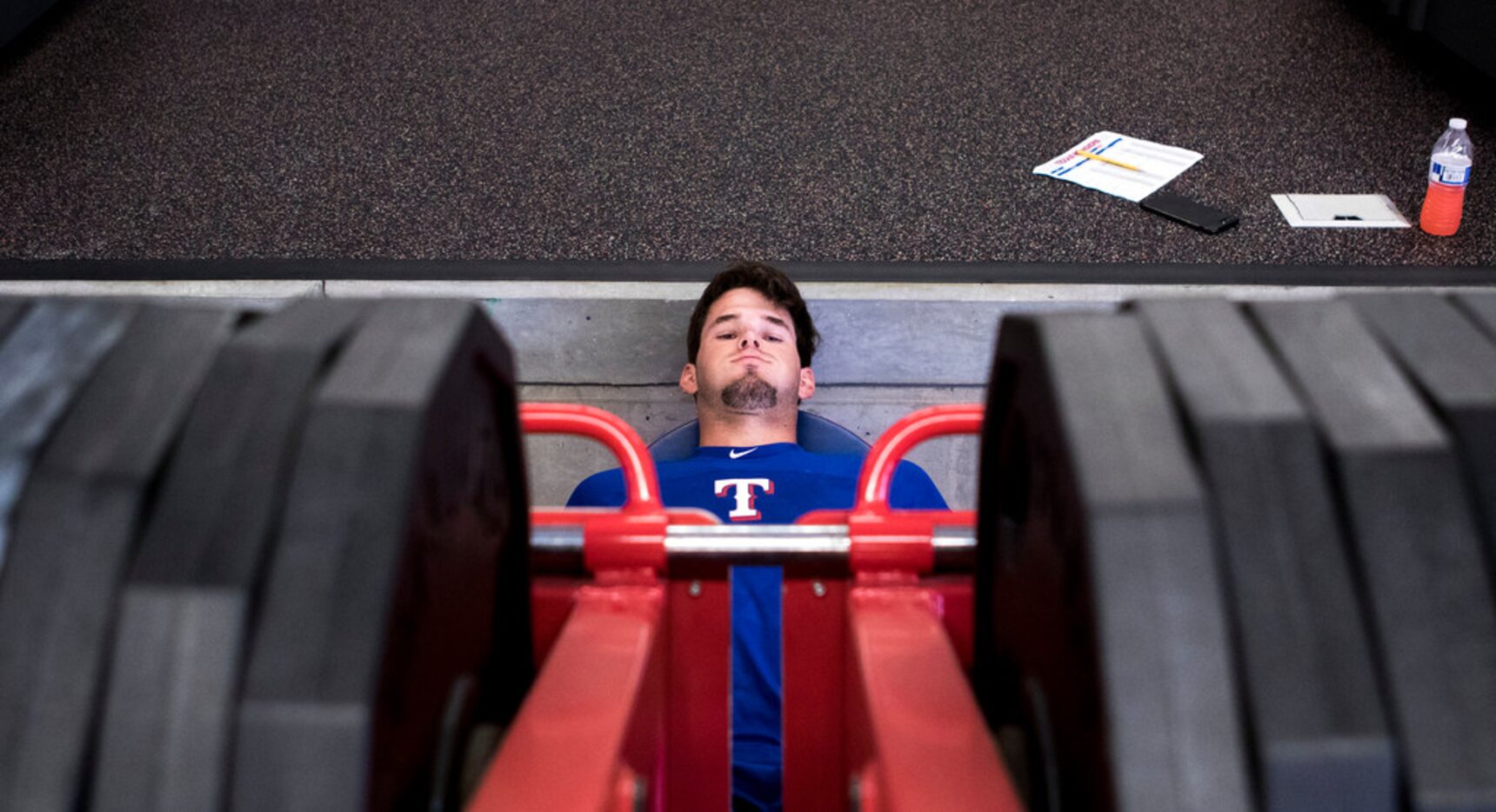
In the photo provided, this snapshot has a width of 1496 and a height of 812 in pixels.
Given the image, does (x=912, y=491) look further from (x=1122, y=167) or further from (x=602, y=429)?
(x=1122, y=167)

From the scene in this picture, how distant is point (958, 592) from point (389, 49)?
104 inches

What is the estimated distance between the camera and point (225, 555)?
0.70 meters

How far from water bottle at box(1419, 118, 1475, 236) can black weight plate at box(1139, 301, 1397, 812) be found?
184 cm

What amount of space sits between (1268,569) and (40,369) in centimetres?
75

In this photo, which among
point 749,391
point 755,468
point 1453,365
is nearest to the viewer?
point 1453,365

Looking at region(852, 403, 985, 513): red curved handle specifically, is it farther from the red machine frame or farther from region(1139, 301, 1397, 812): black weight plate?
region(1139, 301, 1397, 812): black weight plate

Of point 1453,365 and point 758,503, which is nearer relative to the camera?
point 1453,365

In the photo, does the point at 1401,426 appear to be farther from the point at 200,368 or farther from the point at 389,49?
the point at 389,49

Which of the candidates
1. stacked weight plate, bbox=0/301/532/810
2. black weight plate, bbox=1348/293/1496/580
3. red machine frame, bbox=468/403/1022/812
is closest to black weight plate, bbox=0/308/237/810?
stacked weight plate, bbox=0/301/532/810

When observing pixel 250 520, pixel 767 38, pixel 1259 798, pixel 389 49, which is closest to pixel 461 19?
pixel 389 49

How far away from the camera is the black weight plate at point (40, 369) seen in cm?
74

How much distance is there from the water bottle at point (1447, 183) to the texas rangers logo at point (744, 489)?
1382 mm

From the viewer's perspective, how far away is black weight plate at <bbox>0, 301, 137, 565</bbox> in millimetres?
745

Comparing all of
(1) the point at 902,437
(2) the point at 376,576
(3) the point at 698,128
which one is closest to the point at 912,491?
(1) the point at 902,437
